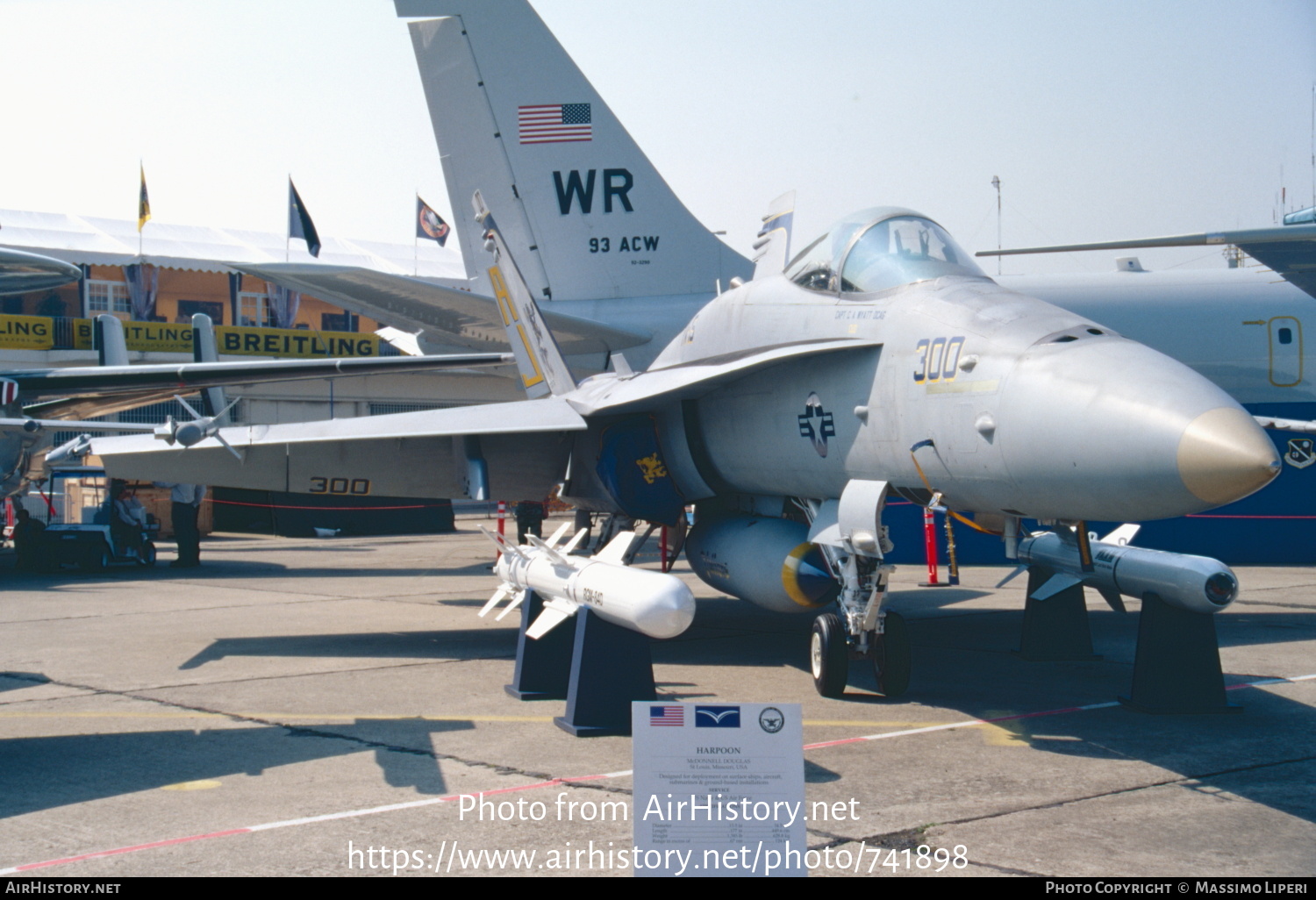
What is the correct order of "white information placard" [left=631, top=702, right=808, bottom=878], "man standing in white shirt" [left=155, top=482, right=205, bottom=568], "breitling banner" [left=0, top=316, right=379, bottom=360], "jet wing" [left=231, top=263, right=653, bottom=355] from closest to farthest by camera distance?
"white information placard" [left=631, top=702, right=808, bottom=878]
"jet wing" [left=231, top=263, right=653, bottom=355]
"man standing in white shirt" [left=155, top=482, right=205, bottom=568]
"breitling banner" [left=0, top=316, right=379, bottom=360]

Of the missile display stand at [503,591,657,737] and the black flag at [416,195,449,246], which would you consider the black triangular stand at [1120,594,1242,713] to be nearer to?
the missile display stand at [503,591,657,737]

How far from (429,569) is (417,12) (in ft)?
27.7

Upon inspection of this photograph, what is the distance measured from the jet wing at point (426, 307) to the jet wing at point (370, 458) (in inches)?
115

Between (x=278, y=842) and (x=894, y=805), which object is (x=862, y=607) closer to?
(x=894, y=805)

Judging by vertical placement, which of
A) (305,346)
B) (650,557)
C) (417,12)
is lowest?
(650,557)

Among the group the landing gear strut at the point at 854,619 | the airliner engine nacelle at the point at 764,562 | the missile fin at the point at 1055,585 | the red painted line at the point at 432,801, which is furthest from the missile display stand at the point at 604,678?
the missile fin at the point at 1055,585

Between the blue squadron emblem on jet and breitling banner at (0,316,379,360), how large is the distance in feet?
94.3

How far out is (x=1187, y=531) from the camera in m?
16.3

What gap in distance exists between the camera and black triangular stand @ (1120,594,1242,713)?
6.92 meters

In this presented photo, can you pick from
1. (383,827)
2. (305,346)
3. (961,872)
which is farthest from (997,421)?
(305,346)

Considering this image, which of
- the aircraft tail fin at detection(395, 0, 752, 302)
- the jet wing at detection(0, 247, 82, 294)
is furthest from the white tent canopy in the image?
the jet wing at detection(0, 247, 82, 294)

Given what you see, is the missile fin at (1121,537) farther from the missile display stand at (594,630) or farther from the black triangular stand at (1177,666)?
the missile display stand at (594,630)

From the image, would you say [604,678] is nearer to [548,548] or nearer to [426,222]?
[548,548]

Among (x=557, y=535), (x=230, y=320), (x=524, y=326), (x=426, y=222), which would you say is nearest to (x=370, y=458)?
(x=524, y=326)
